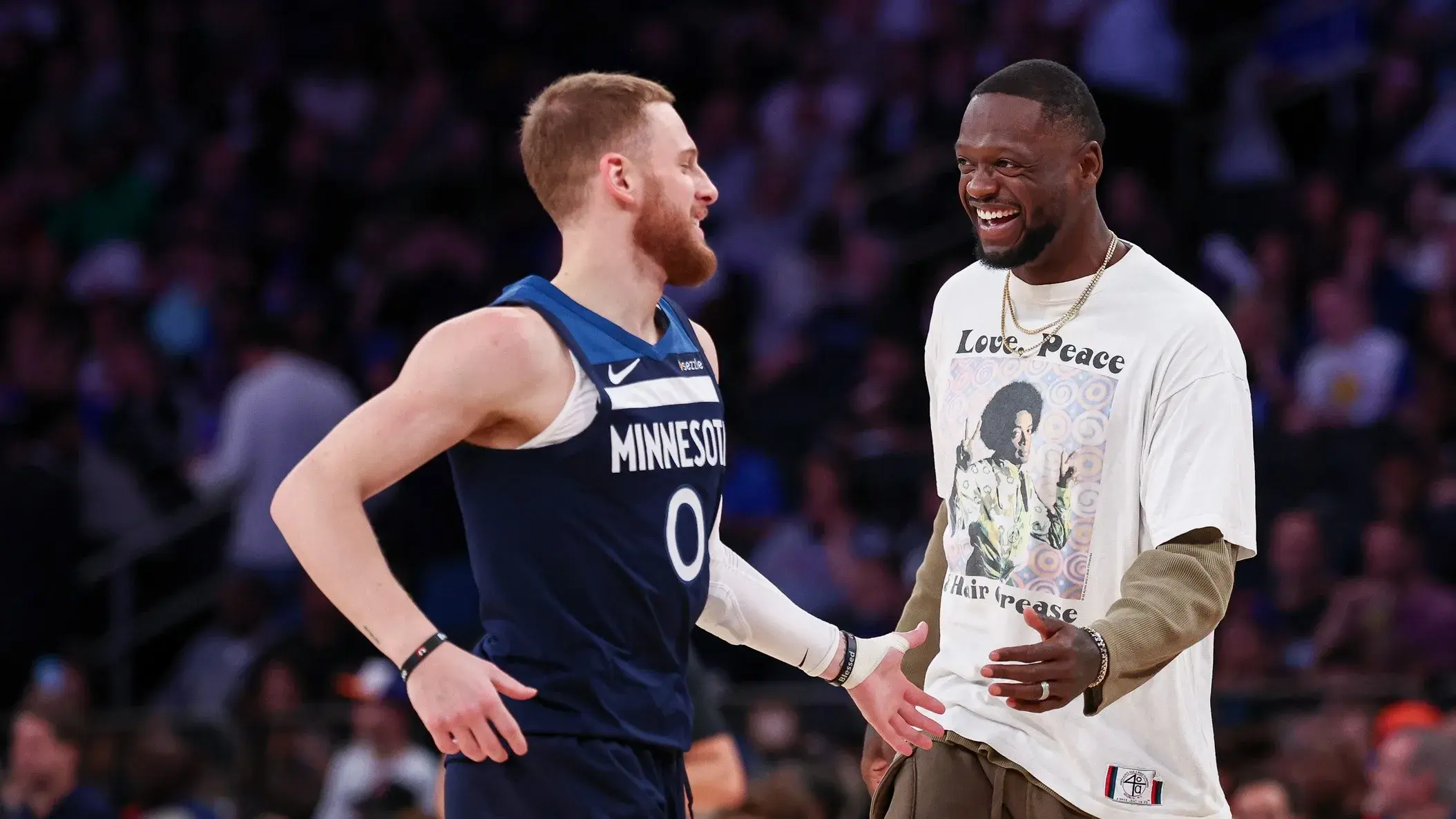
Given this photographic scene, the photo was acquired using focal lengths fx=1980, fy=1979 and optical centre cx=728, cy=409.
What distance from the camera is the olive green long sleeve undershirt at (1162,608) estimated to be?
3613mm

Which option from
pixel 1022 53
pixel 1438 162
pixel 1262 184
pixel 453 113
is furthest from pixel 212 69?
pixel 1438 162

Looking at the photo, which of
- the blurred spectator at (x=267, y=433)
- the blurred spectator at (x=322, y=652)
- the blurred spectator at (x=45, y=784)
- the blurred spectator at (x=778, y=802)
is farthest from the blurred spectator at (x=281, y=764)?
the blurred spectator at (x=778, y=802)

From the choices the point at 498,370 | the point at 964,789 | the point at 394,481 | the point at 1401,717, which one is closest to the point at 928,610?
the point at 964,789

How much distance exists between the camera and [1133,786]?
13.1 feet

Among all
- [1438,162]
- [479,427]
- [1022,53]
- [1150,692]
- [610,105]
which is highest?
[1022,53]

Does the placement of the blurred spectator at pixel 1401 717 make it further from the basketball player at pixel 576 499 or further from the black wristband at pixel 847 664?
the basketball player at pixel 576 499

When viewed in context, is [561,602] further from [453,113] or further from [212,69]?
[212,69]

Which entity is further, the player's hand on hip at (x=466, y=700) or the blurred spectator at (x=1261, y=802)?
the blurred spectator at (x=1261, y=802)

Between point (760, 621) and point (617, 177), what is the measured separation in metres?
0.97

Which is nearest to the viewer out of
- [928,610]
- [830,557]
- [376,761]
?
[928,610]

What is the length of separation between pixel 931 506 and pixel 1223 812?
540 cm

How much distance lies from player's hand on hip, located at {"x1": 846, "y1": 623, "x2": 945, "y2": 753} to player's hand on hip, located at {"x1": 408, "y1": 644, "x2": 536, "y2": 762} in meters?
0.90

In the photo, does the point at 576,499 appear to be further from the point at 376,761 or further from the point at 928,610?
the point at 376,761

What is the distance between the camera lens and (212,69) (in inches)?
612
